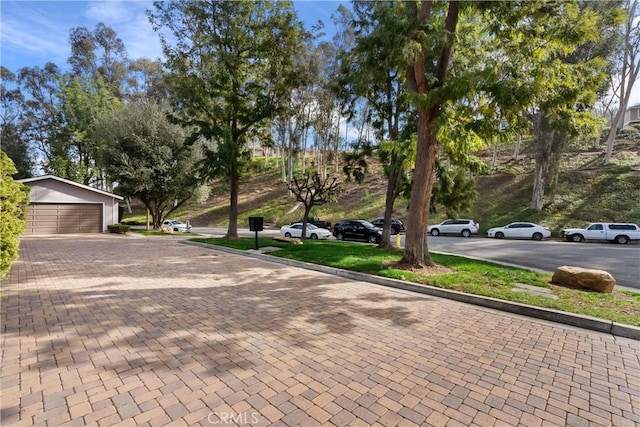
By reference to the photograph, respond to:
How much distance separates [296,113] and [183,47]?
630 cm

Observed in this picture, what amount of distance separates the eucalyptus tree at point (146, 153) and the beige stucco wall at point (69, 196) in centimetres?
144

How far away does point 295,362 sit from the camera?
3.67m

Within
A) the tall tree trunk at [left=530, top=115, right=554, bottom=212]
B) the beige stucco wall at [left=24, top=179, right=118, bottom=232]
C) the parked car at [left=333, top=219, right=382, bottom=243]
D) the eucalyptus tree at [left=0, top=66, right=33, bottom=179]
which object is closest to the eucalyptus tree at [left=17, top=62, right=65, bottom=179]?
the eucalyptus tree at [left=0, top=66, right=33, bottom=179]

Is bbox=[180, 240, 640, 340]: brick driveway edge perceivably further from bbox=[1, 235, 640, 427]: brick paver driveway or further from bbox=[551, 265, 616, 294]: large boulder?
bbox=[551, 265, 616, 294]: large boulder

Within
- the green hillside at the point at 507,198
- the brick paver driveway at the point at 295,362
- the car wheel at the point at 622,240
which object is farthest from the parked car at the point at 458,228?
the brick paver driveway at the point at 295,362

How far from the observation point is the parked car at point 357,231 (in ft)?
66.8

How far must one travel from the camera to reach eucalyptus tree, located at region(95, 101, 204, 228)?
23.1m

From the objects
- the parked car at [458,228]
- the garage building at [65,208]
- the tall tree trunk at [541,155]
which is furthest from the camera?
the tall tree trunk at [541,155]

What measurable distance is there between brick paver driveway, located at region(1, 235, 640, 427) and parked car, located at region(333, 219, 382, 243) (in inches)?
550

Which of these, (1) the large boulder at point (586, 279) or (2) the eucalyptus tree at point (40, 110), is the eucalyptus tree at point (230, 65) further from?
(2) the eucalyptus tree at point (40, 110)

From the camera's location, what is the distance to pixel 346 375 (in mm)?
3406

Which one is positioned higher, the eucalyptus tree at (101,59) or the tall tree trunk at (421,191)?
the eucalyptus tree at (101,59)

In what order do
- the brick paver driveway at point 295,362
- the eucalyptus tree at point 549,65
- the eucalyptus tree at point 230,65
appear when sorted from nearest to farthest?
the brick paver driveway at point 295,362 < the eucalyptus tree at point 549,65 < the eucalyptus tree at point 230,65

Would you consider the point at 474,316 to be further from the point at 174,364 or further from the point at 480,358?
the point at 174,364
